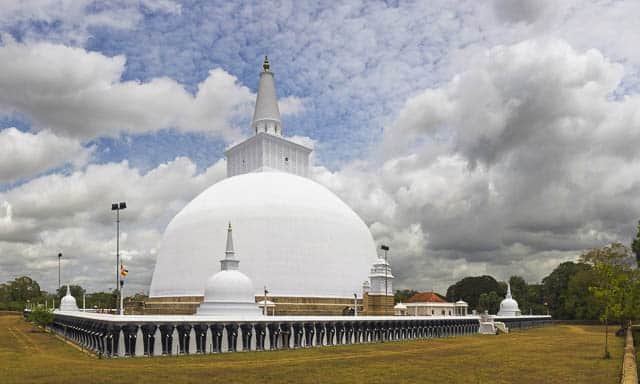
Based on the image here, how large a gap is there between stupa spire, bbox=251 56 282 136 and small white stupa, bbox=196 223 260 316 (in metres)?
29.6

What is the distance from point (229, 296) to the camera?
4606cm

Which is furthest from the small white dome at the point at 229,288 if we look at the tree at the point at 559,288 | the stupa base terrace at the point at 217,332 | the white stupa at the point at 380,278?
the tree at the point at 559,288

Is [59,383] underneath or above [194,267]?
underneath

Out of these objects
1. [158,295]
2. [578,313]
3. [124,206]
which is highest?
[124,206]

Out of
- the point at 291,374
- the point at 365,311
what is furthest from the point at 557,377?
the point at 365,311

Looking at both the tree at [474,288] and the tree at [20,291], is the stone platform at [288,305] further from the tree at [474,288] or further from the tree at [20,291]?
the tree at [20,291]

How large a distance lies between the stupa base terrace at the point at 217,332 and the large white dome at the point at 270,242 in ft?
20.8

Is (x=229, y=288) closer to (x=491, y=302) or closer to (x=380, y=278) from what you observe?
(x=380, y=278)

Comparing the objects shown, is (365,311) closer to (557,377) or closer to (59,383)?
(557,377)

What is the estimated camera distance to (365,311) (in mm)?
58281

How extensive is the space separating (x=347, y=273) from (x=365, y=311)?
4178mm

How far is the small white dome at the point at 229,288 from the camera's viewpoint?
1817 inches

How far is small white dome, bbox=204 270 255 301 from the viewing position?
46156mm

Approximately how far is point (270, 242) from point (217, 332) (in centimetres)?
1696
